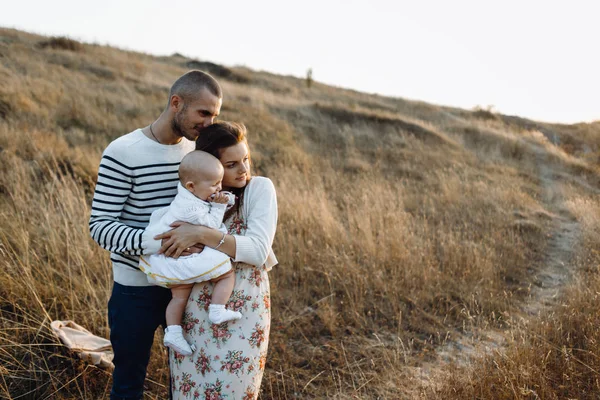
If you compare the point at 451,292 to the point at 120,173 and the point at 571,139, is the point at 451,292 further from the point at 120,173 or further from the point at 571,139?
the point at 571,139

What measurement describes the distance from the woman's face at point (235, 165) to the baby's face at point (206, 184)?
0.31 feet

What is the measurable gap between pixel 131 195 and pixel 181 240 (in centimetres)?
49

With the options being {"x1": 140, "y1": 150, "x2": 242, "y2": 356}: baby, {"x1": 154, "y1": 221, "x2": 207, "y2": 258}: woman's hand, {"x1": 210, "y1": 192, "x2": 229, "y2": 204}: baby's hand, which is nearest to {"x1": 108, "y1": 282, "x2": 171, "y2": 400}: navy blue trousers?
{"x1": 140, "y1": 150, "x2": 242, "y2": 356}: baby

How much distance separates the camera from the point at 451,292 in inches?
201

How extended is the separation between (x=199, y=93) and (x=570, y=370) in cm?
297

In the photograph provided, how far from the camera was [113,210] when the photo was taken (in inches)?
88.8

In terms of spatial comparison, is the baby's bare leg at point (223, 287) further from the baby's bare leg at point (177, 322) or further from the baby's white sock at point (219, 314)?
the baby's bare leg at point (177, 322)

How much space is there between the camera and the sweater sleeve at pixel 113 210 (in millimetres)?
2137

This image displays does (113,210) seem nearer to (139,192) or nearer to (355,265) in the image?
(139,192)

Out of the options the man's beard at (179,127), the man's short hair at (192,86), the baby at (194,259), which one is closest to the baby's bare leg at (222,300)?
the baby at (194,259)

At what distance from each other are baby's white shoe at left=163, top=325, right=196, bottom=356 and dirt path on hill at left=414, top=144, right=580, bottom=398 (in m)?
1.70

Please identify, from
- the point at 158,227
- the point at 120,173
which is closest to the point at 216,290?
the point at 158,227

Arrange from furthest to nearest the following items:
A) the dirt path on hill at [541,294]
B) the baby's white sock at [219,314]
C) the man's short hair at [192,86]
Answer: the dirt path on hill at [541,294]
the man's short hair at [192,86]
the baby's white sock at [219,314]

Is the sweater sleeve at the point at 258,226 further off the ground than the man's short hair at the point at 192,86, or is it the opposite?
the man's short hair at the point at 192,86
